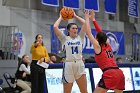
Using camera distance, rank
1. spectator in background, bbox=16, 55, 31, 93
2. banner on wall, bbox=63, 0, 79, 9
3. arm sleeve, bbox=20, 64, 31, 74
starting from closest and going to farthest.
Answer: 1. spectator in background, bbox=16, 55, 31, 93
2. arm sleeve, bbox=20, 64, 31, 74
3. banner on wall, bbox=63, 0, 79, 9

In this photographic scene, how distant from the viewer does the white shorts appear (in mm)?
7283

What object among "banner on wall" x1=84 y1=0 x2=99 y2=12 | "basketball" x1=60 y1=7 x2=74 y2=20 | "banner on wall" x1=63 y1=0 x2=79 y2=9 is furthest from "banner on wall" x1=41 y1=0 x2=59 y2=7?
"basketball" x1=60 y1=7 x2=74 y2=20

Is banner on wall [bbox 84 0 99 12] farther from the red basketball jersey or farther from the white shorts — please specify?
the red basketball jersey

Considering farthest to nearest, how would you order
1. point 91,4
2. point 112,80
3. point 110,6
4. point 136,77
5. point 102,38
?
point 110,6 < point 91,4 < point 136,77 < point 102,38 < point 112,80

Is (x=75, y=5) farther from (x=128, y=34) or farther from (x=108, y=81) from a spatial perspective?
(x=108, y=81)

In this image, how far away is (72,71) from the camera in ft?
24.0

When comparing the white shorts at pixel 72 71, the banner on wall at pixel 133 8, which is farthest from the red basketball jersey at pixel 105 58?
the banner on wall at pixel 133 8

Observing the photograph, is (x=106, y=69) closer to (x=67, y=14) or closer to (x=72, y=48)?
(x=72, y=48)

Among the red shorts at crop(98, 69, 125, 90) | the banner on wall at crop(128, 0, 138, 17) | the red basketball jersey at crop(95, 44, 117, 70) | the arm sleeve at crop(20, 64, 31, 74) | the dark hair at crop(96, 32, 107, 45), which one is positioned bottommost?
the arm sleeve at crop(20, 64, 31, 74)

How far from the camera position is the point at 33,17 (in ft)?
56.8

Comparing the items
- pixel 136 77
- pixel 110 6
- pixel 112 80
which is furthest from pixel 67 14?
pixel 110 6

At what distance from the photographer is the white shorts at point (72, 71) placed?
23.9 ft

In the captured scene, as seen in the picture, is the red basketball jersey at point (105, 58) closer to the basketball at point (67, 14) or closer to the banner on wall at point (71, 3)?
the basketball at point (67, 14)

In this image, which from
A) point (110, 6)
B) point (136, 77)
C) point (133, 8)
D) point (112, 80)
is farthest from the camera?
point (133, 8)
